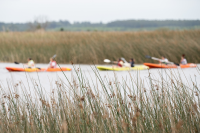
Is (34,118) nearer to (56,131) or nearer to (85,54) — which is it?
(56,131)

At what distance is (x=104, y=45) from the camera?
48.0 ft

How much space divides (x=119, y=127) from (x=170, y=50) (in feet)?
39.5

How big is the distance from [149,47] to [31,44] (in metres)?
7.13

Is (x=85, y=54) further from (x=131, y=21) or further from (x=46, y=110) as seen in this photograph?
(x=131, y=21)

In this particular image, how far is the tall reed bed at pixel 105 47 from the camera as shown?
562 inches

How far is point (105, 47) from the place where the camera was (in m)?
14.5

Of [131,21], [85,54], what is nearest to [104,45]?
[85,54]

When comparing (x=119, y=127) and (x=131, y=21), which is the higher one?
(x=131, y=21)

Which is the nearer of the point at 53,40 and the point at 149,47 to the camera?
the point at 149,47

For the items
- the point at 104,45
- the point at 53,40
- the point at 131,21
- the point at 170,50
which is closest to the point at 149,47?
the point at 170,50

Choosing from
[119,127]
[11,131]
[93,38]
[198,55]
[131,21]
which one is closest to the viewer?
[119,127]

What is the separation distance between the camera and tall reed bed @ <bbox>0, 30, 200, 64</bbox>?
14.3 m

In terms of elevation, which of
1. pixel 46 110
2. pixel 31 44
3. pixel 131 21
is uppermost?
pixel 131 21

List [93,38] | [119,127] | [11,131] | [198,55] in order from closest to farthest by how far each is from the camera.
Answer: [119,127] < [11,131] < [198,55] < [93,38]
